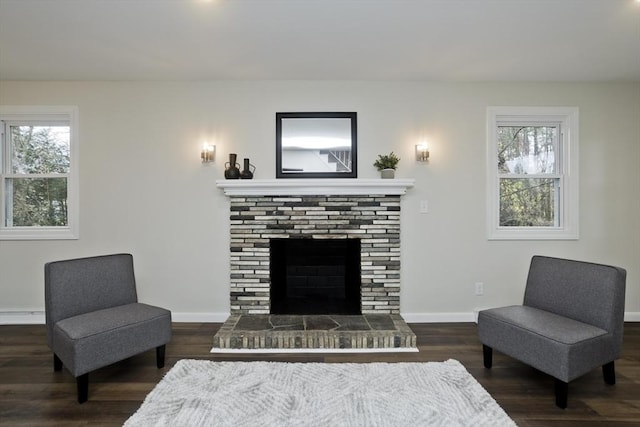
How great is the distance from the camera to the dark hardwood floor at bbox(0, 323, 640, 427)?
1.82 meters

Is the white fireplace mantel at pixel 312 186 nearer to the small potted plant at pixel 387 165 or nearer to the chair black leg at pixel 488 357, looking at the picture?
the small potted plant at pixel 387 165

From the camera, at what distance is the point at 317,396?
1.98 metres

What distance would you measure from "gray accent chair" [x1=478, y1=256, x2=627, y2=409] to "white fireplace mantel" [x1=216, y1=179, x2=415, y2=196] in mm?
1386

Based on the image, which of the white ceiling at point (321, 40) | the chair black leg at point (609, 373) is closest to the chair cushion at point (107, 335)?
the white ceiling at point (321, 40)

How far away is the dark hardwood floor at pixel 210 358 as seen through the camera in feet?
5.97

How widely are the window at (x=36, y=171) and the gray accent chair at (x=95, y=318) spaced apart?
4.50 ft

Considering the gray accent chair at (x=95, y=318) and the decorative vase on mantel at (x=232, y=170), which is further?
the decorative vase on mantel at (x=232, y=170)

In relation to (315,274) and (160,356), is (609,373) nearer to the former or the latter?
(315,274)

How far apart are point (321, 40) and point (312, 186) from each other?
50.5 inches

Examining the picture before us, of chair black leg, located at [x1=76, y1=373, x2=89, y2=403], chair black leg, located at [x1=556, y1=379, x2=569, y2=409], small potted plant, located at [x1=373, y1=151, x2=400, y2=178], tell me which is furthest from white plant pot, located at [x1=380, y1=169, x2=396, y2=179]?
chair black leg, located at [x1=76, y1=373, x2=89, y2=403]

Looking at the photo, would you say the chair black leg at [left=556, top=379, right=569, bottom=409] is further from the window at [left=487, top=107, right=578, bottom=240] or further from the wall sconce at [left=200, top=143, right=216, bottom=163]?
the wall sconce at [left=200, top=143, right=216, bottom=163]

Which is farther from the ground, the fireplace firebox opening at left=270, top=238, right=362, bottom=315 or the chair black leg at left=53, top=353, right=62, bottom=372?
the fireplace firebox opening at left=270, top=238, right=362, bottom=315

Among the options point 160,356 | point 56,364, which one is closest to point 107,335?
point 160,356

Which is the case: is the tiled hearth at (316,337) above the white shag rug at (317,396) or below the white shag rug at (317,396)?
above
